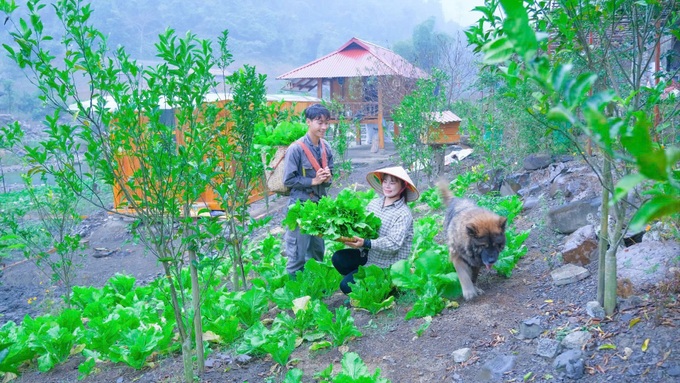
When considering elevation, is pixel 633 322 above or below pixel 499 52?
below

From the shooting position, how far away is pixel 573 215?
621 centimetres

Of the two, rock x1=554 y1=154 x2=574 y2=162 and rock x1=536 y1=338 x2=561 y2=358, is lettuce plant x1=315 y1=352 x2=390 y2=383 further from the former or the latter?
rock x1=554 y1=154 x2=574 y2=162

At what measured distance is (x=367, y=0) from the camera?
349 ft

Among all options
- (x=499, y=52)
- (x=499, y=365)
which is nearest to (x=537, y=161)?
(x=499, y=365)

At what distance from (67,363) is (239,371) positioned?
189 centimetres

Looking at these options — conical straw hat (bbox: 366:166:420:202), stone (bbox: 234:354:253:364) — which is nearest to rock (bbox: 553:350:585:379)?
conical straw hat (bbox: 366:166:420:202)

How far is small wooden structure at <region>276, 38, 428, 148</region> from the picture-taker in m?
24.6

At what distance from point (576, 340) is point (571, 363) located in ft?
0.89

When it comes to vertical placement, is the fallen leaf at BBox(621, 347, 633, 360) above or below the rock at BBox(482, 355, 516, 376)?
above

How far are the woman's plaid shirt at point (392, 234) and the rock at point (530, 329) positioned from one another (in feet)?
4.68

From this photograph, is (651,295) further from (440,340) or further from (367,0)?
(367,0)

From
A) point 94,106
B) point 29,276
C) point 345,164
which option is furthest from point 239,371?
point 345,164

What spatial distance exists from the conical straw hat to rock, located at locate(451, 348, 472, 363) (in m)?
1.59

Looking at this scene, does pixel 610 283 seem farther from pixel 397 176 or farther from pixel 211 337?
pixel 211 337
